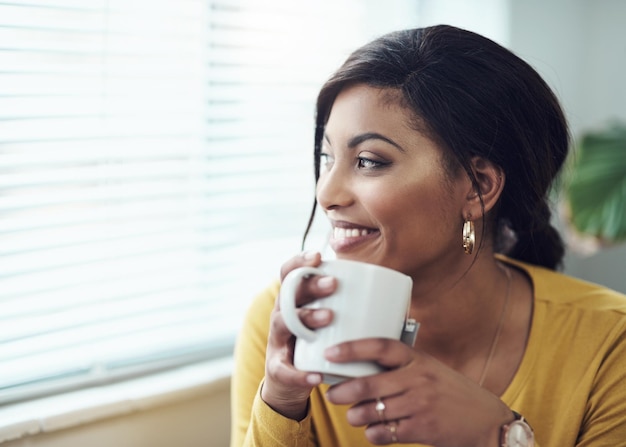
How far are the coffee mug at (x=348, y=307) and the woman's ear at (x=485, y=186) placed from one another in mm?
430

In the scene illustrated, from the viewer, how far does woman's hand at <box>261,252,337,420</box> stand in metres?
0.81

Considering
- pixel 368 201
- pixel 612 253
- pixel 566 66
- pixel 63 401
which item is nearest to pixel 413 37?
pixel 368 201

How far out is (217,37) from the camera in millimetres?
1516

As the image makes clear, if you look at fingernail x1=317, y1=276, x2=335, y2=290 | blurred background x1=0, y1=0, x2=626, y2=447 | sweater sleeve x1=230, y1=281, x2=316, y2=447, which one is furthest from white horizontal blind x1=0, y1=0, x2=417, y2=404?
fingernail x1=317, y1=276, x2=335, y2=290

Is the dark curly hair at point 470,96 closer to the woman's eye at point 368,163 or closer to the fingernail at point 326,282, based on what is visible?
the woman's eye at point 368,163

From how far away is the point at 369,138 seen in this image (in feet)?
3.69

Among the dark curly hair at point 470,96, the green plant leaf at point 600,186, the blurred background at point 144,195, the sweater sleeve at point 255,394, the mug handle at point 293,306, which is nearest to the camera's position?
the mug handle at point 293,306

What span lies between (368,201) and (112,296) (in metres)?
0.56

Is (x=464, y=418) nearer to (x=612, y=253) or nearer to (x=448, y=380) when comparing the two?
(x=448, y=380)

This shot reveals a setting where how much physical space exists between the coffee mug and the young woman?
18 centimetres

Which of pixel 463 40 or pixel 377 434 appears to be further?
pixel 463 40

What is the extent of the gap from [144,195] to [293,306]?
0.70 metres

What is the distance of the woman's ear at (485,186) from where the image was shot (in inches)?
47.5

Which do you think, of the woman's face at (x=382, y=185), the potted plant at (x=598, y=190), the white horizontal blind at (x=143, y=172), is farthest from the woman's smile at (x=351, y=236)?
the potted plant at (x=598, y=190)
